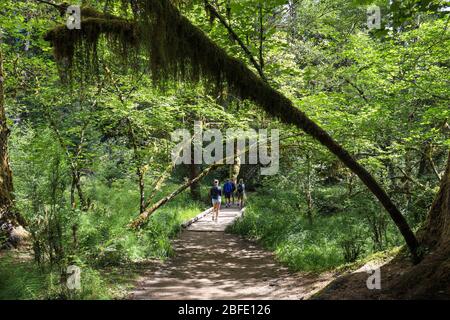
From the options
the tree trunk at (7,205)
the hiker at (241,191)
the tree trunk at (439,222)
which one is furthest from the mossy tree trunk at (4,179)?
the hiker at (241,191)

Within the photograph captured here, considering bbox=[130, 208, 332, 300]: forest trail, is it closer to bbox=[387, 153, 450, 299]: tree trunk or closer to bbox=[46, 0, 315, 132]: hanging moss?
bbox=[387, 153, 450, 299]: tree trunk

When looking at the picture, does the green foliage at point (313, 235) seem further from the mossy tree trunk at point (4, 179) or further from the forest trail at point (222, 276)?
the mossy tree trunk at point (4, 179)

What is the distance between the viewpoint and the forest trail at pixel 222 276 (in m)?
6.84

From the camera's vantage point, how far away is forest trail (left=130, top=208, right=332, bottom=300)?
6.84m

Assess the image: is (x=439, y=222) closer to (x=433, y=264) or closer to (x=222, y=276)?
(x=433, y=264)

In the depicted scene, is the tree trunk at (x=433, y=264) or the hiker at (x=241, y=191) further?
the hiker at (x=241, y=191)

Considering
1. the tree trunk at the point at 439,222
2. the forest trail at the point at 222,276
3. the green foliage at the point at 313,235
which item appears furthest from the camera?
the green foliage at the point at 313,235

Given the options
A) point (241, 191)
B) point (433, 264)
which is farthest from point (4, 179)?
point (241, 191)

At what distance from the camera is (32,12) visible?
10242mm

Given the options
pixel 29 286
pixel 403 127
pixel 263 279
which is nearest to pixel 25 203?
pixel 29 286

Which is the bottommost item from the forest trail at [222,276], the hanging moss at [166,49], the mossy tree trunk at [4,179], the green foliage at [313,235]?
the forest trail at [222,276]

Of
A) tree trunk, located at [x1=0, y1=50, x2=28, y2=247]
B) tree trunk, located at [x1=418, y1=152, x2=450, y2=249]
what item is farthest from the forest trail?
tree trunk, located at [x1=0, y1=50, x2=28, y2=247]

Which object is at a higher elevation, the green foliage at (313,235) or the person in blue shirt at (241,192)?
the person in blue shirt at (241,192)

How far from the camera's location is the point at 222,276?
8453 mm
